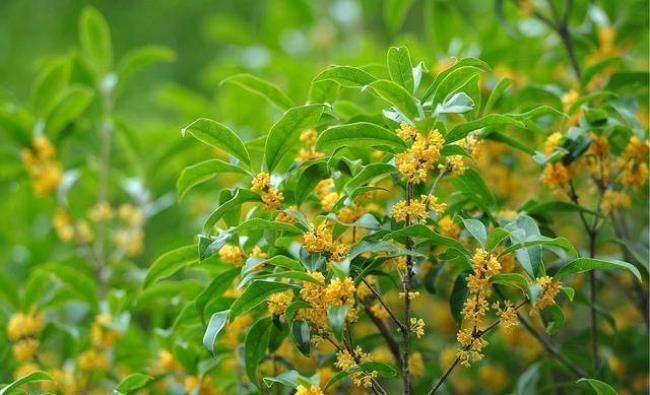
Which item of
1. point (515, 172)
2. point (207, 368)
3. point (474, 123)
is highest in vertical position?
point (474, 123)

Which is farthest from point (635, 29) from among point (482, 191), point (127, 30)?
point (127, 30)

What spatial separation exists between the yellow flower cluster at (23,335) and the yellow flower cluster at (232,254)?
69 cm

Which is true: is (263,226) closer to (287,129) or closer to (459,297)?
(287,129)

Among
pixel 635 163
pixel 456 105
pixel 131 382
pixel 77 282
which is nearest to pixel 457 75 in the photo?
pixel 456 105

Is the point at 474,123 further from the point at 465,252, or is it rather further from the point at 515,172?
the point at 515,172

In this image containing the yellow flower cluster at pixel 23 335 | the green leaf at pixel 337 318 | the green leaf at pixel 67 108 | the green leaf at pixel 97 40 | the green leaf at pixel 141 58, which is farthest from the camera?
the green leaf at pixel 97 40

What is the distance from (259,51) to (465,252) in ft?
6.46

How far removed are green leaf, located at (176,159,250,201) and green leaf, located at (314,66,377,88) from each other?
0.23 metres

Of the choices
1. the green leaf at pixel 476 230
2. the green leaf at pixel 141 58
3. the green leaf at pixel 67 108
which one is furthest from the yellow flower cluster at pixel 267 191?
the green leaf at pixel 141 58

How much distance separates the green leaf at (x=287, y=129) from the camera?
51.2 inches

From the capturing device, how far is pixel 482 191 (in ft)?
4.67

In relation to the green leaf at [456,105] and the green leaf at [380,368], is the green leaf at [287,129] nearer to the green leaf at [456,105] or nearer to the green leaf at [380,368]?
the green leaf at [456,105]

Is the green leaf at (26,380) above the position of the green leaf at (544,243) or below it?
below

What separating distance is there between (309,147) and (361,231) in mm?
202
